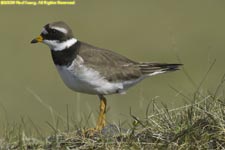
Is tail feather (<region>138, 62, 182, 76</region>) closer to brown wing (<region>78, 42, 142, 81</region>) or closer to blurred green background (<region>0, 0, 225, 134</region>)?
brown wing (<region>78, 42, 142, 81</region>)

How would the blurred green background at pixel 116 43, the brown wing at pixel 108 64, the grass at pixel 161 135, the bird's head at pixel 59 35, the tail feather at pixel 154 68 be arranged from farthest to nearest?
the blurred green background at pixel 116 43 → the tail feather at pixel 154 68 → the bird's head at pixel 59 35 → the brown wing at pixel 108 64 → the grass at pixel 161 135

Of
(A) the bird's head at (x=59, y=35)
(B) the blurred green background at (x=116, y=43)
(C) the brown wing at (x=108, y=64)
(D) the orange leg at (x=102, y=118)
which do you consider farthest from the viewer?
(B) the blurred green background at (x=116, y=43)

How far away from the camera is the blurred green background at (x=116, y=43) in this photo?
62.2 feet

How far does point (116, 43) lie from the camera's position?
90.4 ft

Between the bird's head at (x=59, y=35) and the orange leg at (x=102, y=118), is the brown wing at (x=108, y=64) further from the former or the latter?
the orange leg at (x=102, y=118)

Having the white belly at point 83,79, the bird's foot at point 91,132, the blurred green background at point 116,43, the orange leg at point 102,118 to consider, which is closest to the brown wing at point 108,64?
the white belly at point 83,79

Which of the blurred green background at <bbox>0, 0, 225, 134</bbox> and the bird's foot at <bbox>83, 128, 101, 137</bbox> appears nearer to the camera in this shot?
the bird's foot at <bbox>83, 128, 101, 137</bbox>

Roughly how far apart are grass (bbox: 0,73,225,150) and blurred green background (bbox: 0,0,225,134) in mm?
8880

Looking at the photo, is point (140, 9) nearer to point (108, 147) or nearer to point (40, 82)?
point (40, 82)

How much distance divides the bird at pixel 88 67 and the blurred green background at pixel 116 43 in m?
7.16

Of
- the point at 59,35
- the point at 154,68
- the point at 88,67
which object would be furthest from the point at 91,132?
the point at 154,68

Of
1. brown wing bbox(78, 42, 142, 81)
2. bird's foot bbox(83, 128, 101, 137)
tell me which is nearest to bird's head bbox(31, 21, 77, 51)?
brown wing bbox(78, 42, 142, 81)

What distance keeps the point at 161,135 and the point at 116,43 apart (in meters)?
21.0

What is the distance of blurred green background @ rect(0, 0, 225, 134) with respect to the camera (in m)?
19.0
